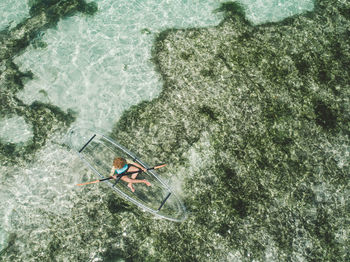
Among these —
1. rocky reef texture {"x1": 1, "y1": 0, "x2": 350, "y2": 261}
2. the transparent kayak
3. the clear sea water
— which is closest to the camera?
rocky reef texture {"x1": 1, "y1": 0, "x2": 350, "y2": 261}

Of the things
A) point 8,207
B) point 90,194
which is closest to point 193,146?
point 90,194

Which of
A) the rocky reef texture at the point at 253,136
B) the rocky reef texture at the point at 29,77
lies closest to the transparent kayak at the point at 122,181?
the rocky reef texture at the point at 253,136

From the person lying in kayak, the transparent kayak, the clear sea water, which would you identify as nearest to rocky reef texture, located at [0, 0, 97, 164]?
the clear sea water

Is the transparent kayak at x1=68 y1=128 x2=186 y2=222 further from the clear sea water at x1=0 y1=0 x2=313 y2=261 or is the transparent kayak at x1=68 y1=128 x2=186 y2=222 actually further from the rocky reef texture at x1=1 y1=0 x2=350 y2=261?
the clear sea water at x1=0 y1=0 x2=313 y2=261

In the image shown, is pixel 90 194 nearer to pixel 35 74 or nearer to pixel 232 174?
pixel 232 174

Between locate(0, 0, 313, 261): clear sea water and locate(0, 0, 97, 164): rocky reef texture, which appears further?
locate(0, 0, 97, 164): rocky reef texture

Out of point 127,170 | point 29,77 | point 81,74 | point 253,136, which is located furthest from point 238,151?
point 29,77

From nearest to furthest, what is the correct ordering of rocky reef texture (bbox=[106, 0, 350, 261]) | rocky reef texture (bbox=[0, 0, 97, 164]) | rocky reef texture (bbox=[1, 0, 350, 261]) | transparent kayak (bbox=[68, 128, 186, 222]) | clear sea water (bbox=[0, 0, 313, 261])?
1. rocky reef texture (bbox=[1, 0, 350, 261])
2. rocky reef texture (bbox=[106, 0, 350, 261])
3. clear sea water (bbox=[0, 0, 313, 261])
4. transparent kayak (bbox=[68, 128, 186, 222])
5. rocky reef texture (bbox=[0, 0, 97, 164])
